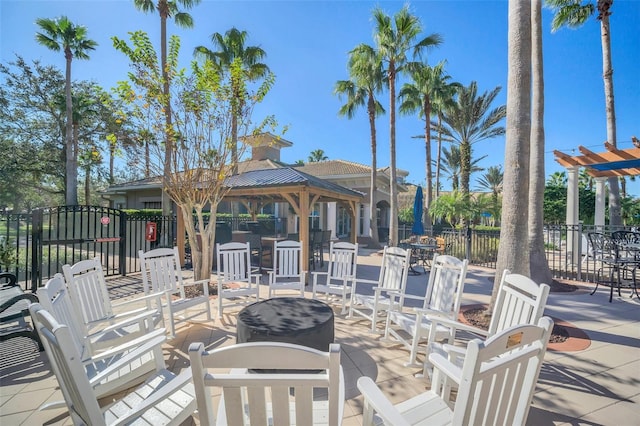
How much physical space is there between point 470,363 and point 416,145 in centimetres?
2747

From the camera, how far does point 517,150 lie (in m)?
4.50

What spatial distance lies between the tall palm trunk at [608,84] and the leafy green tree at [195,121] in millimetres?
12815

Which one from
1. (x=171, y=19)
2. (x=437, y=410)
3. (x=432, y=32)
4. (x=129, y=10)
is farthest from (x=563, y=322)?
(x=129, y=10)

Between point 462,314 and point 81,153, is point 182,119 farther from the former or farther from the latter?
point 81,153

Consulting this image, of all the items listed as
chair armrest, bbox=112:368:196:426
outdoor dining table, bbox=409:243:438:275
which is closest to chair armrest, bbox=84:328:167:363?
chair armrest, bbox=112:368:196:426

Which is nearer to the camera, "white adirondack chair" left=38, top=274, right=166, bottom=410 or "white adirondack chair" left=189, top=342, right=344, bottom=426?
"white adirondack chair" left=189, top=342, right=344, bottom=426

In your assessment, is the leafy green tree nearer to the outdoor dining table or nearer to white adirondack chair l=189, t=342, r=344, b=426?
white adirondack chair l=189, t=342, r=344, b=426

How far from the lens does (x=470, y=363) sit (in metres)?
1.29

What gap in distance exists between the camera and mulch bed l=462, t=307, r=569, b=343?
4.07m

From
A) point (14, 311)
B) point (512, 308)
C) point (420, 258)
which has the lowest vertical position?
point (420, 258)

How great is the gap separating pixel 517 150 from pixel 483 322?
286cm

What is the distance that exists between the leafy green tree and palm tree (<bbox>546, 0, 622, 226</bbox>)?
1288 centimetres

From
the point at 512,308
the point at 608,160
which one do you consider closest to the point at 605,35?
the point at 608,160

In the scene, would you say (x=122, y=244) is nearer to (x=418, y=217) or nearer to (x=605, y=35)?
(x=418, y=217)
